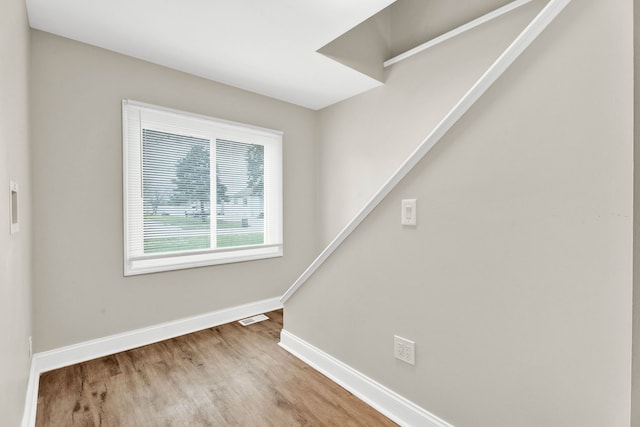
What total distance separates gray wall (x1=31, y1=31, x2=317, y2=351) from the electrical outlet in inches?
80.8

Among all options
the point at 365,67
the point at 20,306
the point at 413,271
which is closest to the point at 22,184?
the point at 20,306

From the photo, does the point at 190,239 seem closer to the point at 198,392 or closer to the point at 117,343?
the point at 117,343

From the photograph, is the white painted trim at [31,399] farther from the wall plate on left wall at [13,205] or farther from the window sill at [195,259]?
the wall plate on left wall at [13,205]

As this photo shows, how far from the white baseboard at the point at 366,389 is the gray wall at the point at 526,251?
6cm

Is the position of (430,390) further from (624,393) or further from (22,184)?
(22,184)

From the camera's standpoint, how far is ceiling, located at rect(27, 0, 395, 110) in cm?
194

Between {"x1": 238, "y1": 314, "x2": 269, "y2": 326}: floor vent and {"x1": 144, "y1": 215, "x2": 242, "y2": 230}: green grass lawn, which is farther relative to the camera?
{"x1": 238, "y1": 314, "x2": 269, "y2": 326}: floor vent

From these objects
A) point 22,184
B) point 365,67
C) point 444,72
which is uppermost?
point 365,67

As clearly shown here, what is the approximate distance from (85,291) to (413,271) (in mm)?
2501

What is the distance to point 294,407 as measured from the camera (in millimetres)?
1732

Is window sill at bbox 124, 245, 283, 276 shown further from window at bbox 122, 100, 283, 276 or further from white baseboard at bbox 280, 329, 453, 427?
white baseboard at bbox 280, 329, 453, 427

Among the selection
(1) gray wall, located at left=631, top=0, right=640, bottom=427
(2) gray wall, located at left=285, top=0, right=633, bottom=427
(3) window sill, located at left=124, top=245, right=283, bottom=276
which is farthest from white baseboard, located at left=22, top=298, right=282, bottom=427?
(1) gray wall, located at left=631, top=0, right=640, bottom=427

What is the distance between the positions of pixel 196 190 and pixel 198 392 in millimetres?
1788

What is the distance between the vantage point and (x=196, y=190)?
2916mm
